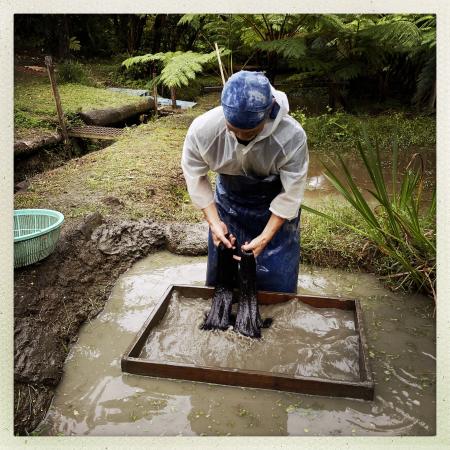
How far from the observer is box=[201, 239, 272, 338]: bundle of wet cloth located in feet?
9.19

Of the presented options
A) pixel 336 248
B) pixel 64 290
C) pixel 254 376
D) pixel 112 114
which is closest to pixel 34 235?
pixel 64 290

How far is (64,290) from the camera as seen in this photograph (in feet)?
11.0

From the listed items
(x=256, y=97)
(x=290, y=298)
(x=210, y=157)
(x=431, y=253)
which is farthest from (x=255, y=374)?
(x=431, y=253)

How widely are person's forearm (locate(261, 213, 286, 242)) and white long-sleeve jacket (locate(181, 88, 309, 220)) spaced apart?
44 mm

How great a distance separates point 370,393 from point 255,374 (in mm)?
607

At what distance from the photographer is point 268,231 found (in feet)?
8.59

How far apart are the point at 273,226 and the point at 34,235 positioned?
1577mm

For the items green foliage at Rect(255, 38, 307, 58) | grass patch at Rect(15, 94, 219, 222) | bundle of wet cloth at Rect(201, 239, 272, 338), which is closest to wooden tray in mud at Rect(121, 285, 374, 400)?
bundle of wet cloth at Rect(201, 239, 272, 338)

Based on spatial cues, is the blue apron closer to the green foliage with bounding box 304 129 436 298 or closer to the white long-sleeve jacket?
the white long-sleeve jacket

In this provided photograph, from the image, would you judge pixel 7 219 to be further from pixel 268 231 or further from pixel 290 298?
pixel 290 298

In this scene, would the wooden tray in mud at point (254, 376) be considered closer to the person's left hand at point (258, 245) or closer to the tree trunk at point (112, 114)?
the person's left hand at point (258, 245)

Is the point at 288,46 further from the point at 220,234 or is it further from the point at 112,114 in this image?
the point at 220,234

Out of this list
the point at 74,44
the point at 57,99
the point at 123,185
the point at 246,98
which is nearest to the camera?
the point at 246,98

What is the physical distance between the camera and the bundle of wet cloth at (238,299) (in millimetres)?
2801
